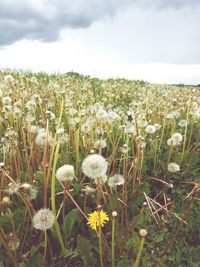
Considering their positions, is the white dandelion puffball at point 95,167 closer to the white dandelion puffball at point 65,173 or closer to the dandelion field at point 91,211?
the dandelion field at point 91,211

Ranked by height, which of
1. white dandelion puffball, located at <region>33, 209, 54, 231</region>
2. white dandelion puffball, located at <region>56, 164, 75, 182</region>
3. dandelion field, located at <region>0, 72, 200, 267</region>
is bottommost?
dandelion field, located at <region>0, 72, 200, 267</region>

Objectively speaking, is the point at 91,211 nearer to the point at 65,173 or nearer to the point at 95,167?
the point at 65,173

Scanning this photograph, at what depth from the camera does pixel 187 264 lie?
2.59 meters

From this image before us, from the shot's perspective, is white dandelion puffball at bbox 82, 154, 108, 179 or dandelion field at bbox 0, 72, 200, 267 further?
dandelion field at bbox 0, 72, 200, 267

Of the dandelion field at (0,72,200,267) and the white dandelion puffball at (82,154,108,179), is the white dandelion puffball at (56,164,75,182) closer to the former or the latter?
the dandelion field at (0,72,200,267)

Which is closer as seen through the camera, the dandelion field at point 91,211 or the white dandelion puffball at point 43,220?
the white dandelion puffball at point 43,220

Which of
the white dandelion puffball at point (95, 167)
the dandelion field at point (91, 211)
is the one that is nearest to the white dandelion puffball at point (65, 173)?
the dandelion field at point (91, 211)

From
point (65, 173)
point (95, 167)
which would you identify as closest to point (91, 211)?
point (65, 173)

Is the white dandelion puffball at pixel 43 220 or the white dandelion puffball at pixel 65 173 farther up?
the white dandelion puffball at pixel 65 173

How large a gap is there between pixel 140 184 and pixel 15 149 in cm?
101

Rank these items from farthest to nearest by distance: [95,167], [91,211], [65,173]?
[91,211] → [65,173] → [95,167]

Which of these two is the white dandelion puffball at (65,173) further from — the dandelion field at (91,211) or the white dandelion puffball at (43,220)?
the white dandelion puffball at (43,220)

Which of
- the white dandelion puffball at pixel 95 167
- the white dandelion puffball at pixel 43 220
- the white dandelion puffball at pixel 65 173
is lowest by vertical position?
the white dandelion puffball at pixel 43 220

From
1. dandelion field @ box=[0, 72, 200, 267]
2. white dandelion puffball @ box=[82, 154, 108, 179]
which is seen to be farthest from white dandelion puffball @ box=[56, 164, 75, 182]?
white dandelion puffball @ box=[82, 154, 108, 179]
